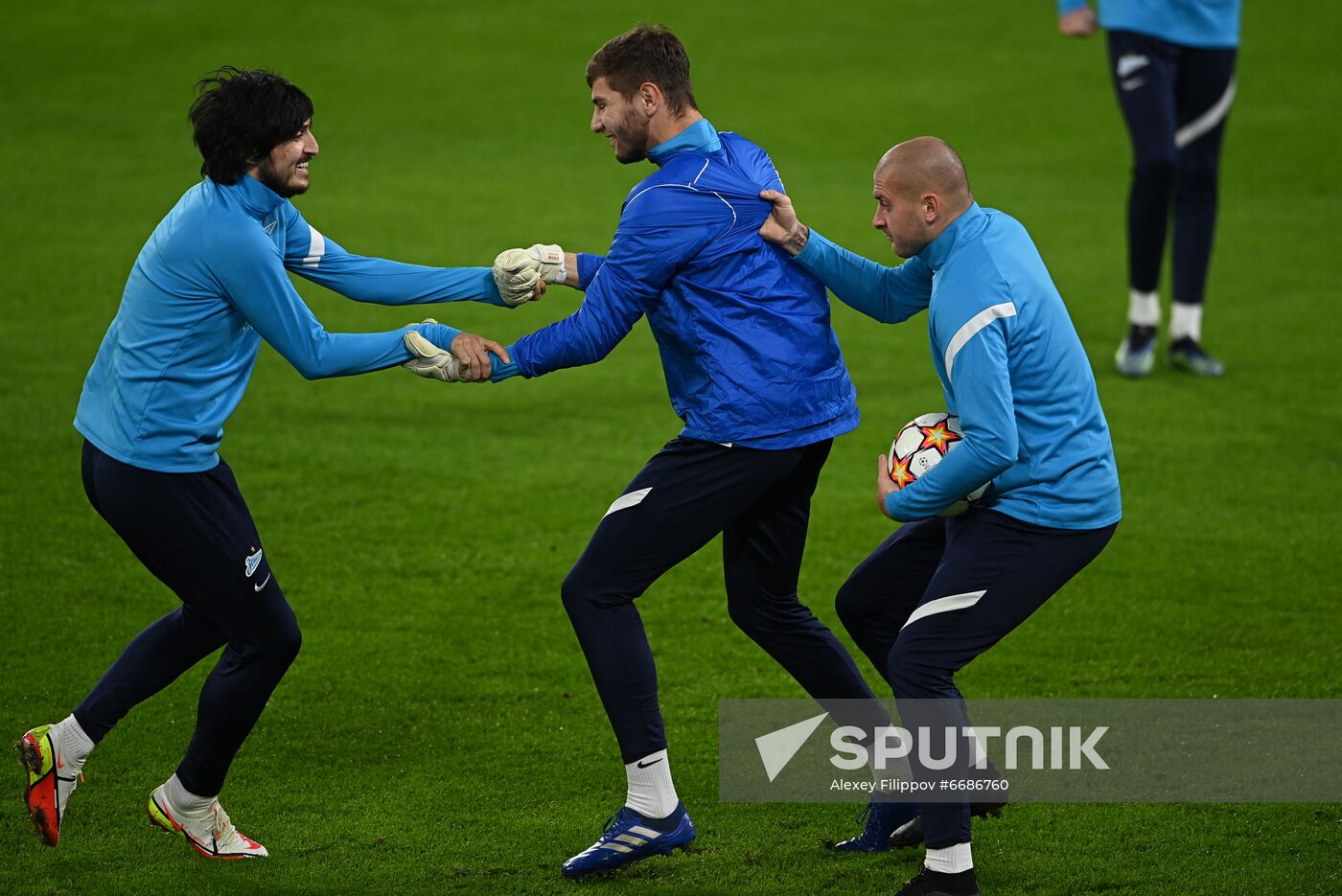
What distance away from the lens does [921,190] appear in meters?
4.13

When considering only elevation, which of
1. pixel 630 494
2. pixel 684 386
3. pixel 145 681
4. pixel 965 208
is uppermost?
pixel 965 208

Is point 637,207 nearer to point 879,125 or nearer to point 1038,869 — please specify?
point 1038,869

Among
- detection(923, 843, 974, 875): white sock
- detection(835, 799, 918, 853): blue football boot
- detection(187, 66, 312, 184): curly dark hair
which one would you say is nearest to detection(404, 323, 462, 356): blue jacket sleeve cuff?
detection(187, 66, 312, 184): curly dark hair

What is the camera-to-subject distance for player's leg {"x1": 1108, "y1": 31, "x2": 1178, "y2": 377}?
Result: 962 cm

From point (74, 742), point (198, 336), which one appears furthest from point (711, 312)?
point (74, 742)

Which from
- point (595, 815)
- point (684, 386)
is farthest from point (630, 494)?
point (595, 815)

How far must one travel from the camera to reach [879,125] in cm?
1695

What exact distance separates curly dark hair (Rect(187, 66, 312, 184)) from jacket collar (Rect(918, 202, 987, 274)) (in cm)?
171

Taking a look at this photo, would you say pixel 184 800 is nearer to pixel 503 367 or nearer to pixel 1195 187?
pixel 503 367

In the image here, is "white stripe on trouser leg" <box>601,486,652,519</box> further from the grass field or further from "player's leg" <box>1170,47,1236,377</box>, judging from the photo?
"player's leg" <box>1170,47,1236,377</box>

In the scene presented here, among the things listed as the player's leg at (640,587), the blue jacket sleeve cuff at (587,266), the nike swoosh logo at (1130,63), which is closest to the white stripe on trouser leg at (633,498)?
the player's leg at (640,587)

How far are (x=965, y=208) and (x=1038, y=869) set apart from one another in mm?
1855

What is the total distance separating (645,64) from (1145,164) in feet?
20.2

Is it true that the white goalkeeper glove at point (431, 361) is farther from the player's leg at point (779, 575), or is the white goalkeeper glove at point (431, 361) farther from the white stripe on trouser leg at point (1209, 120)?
the white stripe on trouser leg at point (1209, 120)
